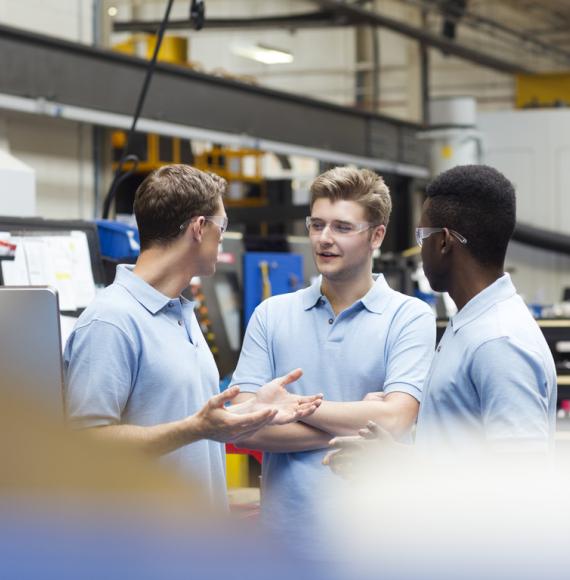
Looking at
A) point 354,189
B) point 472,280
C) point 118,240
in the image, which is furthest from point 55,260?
point 472,280

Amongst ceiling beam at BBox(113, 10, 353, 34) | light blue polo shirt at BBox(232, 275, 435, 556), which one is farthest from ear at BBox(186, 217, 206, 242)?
ceiling beam at BBox(113, 10, 353, 34)

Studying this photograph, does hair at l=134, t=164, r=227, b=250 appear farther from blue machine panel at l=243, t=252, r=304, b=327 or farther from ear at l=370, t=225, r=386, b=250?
blue machine panel at l=243, t=252, r=304, b=327

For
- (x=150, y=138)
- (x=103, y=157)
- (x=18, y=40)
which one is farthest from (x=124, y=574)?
(x=150, y=138)

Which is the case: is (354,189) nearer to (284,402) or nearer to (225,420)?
(284,402)

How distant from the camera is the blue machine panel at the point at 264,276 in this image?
608 centimetres

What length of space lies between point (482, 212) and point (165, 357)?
1.98ft

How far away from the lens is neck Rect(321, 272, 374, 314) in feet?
6.79

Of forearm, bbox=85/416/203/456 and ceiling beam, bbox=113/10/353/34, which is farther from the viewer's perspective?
ceiling beam, bbox=113/10/353/34

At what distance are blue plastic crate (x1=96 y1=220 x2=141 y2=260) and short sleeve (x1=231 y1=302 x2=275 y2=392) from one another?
0.80 m

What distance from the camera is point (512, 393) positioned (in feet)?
4.61

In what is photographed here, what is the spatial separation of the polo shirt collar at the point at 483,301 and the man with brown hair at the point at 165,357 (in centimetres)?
28

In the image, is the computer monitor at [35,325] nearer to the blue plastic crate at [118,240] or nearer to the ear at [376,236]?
the ear at [376,236]

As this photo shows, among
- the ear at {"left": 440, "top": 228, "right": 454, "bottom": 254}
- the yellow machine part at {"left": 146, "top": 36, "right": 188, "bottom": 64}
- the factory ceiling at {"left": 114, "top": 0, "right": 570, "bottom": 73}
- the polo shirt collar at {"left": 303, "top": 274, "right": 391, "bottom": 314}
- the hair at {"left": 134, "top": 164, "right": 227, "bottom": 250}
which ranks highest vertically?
the factory ceiling at {"left": 114, "top": 0, "right": 570, "bottom": 73}

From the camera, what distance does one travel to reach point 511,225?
5.41 ft
